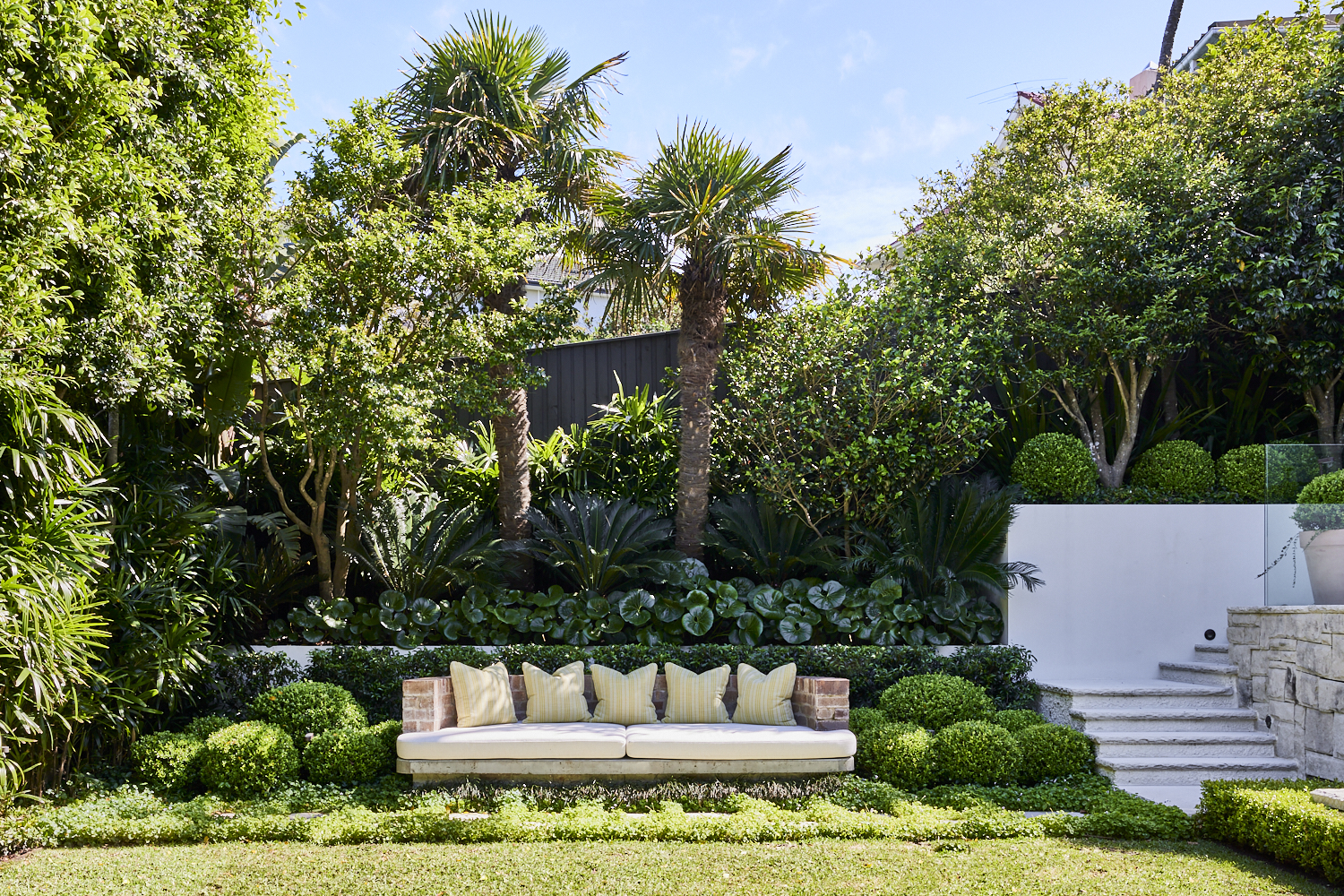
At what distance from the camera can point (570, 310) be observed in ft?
25.7

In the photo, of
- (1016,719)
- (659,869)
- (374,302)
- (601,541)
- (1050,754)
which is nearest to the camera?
(659,869)

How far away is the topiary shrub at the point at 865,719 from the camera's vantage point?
6363mm

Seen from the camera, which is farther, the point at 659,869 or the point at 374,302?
the point at 374,302

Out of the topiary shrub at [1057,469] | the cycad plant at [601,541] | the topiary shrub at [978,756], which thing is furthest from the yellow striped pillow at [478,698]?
the topiary shrub at [1057,469]

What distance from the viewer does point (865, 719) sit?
6422 millimetres

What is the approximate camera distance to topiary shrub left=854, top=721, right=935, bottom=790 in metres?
5.97

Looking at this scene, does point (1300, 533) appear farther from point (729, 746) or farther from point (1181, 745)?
point (729, 746)

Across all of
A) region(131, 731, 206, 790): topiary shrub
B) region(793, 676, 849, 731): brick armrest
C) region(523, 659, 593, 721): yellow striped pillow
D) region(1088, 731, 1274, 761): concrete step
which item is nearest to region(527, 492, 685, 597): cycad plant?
region(523, 659, 593, 721): yellow striped pillow

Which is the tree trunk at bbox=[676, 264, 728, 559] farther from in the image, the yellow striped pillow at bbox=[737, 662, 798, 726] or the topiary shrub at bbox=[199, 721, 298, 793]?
the topiary shrub at bbox=[199, 721, 298, 793]

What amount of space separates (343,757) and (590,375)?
5283mm

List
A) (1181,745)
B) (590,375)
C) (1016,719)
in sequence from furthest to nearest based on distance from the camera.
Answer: (590,375), (1016,719), (1181,745)

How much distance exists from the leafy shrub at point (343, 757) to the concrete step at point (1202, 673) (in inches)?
247

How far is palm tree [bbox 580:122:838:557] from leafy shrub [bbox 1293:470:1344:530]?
416 cm

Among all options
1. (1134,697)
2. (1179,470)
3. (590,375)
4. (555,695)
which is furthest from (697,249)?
(1134,697)
